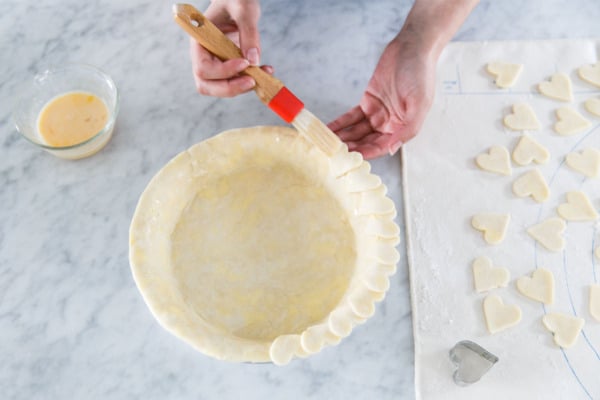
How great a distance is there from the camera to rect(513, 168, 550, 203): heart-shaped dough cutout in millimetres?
1077

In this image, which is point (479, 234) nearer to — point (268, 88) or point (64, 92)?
point (268, 88)

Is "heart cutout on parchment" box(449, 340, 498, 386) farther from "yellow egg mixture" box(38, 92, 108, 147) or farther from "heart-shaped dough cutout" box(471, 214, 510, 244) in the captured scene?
"yellow egg mixture" box(38, 92, 108, 147)

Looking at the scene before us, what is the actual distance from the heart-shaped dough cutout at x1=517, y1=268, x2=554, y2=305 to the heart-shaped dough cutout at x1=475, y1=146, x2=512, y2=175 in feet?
0.68

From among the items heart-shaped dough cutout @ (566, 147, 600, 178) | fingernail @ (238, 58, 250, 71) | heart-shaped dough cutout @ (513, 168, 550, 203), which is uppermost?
fingernail @ (238, 58, 250, 71)

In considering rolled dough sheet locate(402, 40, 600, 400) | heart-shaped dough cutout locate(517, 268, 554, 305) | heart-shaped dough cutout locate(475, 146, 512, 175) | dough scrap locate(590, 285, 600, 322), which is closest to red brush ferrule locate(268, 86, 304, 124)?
rolled dough sheet locate(402, 40, 600, 400)

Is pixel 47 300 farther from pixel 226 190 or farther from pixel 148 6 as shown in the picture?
pixel 148 6

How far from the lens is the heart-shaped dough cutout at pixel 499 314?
970mm

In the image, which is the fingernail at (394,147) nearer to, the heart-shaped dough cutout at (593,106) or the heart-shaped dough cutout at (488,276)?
the heart-shaped dough cutout at (488,276)

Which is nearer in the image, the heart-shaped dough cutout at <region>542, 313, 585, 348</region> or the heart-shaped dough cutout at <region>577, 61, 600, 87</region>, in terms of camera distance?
the heart-shaped dough cutout at <region>542, 313, 585, 348</region>

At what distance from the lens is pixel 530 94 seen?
1182mm

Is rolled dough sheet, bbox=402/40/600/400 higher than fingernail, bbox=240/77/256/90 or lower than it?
lower

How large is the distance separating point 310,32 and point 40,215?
0.69 metres

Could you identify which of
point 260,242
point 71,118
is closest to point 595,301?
point 260,242

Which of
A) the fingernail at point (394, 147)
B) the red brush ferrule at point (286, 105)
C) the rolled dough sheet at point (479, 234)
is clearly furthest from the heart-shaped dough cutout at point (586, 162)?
the red brush ferrule at point (286, 105)
